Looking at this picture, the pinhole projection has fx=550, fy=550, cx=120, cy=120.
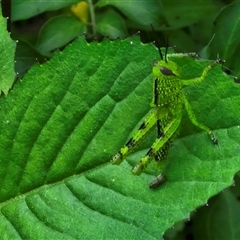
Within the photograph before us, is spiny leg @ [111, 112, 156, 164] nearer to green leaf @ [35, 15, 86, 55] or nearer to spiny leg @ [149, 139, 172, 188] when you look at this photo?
spiny leg @ [149, 139, 172, 188]

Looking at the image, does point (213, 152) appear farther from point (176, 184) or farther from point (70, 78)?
point (70, 78)

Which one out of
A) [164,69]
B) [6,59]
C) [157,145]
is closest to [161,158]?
[157,145]

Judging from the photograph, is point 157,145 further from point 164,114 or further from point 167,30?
point 167,30

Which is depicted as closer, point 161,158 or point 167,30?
point 161,158

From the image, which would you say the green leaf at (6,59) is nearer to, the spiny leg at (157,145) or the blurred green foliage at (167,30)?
the blurred green foliage at (167,30)

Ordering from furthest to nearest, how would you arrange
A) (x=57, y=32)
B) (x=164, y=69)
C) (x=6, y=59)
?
(x=57, y=32), (x=6, y=59), (x=164, y=69)

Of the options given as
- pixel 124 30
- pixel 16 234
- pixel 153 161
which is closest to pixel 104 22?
pixel 124 30

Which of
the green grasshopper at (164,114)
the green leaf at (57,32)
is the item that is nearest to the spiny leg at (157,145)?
the green grasshopper at (164,114)
